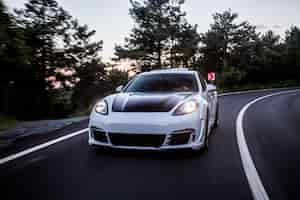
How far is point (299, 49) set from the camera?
46.4 m

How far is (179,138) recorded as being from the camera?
13.3ft

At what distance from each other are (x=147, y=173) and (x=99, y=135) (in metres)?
1.05

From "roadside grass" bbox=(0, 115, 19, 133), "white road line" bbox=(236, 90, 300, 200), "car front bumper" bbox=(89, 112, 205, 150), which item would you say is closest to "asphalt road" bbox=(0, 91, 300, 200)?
"white road line" bbox=(236, 90, 300, 200)

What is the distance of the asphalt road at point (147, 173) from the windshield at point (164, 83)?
1243 mm

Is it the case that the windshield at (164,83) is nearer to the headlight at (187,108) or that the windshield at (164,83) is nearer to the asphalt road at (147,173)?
the headlight at (187,108)

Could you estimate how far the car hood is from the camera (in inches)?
166

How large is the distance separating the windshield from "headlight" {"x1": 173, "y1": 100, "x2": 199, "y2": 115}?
1.09 m

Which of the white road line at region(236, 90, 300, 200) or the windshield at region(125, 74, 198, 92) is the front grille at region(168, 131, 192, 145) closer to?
the white road line at region(236, 90, 300, 200)

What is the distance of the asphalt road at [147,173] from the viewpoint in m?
2.99

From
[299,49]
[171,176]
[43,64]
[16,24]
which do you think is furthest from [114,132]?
[299,49]

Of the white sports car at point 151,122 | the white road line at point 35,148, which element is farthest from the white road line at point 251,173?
the white road line at point 35,148

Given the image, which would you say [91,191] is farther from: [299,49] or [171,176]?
[299,49]

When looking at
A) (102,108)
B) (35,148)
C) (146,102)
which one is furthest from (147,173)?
(35,148)

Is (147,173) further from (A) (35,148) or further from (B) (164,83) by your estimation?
(B) (164,83)
